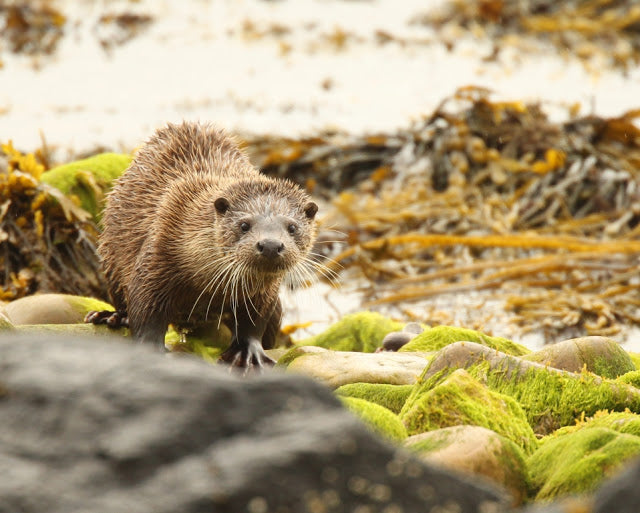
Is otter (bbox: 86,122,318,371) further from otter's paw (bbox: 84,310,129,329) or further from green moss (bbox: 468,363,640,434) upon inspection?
A: green moss (bbox: 468,363,640,434)

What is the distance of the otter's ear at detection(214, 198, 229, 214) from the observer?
12.6 ft

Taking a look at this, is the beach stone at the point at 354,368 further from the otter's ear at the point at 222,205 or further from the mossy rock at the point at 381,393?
the otter's ear at the point at 222,205

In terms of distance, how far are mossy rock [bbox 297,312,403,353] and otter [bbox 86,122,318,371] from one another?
0.58 meters

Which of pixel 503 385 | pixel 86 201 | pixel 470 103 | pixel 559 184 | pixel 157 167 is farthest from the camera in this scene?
pixel 470 103

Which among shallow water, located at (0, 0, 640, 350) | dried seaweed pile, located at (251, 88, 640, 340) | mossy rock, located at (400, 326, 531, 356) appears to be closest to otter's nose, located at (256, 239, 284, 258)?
mossy rock, located at (400, 326, 531, 356)

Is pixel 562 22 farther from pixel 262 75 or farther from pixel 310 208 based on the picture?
pixel 310 208

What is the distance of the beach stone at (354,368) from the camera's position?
3.47 m

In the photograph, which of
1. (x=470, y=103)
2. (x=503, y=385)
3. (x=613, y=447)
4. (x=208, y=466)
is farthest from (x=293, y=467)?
(x=470, y=103)

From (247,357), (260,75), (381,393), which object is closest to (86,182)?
(247,357)

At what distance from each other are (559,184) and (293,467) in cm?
662

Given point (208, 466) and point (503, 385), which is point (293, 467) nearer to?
point (208, 466)

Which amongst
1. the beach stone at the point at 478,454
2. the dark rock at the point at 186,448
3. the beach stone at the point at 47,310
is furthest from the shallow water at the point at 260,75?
the dark rock at the point at 186,448

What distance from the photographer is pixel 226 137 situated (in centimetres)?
452

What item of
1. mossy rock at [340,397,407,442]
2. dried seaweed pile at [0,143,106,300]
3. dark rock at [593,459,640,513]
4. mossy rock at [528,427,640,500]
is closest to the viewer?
dark rock at [593,459,640,513]
